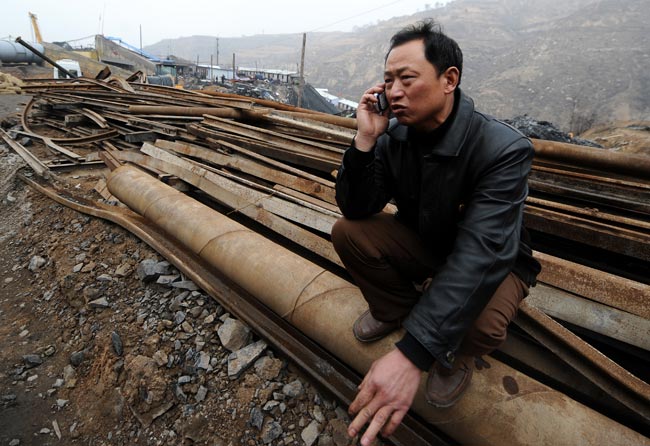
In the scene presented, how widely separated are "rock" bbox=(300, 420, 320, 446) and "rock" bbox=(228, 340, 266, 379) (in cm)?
55

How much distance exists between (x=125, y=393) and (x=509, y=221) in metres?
2.43

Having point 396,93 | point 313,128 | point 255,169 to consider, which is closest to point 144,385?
point 396,93

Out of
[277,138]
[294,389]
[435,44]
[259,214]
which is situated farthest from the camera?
[277,138]

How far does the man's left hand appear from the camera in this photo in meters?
1.28

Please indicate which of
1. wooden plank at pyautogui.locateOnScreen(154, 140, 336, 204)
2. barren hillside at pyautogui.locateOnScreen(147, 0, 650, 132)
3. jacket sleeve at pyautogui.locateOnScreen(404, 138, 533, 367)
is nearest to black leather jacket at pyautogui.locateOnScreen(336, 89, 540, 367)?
jacket sleeve at pyautogui.locateOnScreen(404, 138, 533, 367)

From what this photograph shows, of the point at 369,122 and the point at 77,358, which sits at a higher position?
the point at 369,122

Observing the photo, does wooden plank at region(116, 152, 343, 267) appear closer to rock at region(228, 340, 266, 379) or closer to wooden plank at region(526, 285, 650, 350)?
rock at region(228, 340, 266, 379)

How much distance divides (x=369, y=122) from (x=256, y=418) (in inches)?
68.1

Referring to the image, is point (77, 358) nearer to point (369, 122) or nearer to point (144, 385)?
point (144, 385)

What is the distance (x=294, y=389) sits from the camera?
2.14m

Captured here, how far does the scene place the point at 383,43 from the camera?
8419 cm

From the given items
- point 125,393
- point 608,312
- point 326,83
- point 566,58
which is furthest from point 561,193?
point 326,83

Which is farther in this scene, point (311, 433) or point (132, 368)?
point (132, 368)

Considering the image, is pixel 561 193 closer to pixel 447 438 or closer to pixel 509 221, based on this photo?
pixel 509 221
